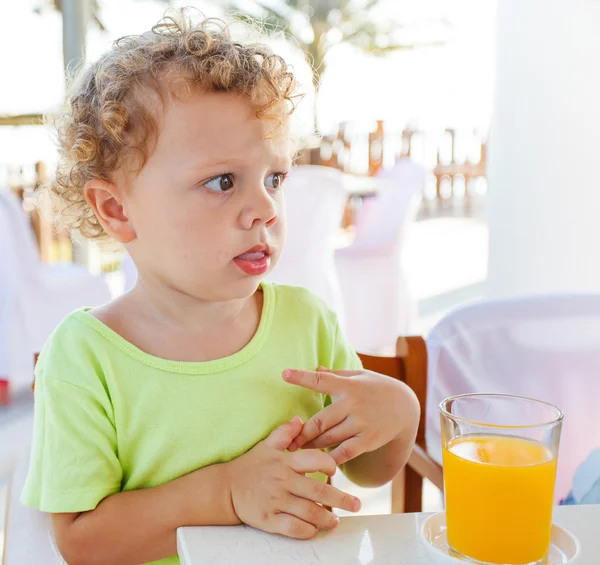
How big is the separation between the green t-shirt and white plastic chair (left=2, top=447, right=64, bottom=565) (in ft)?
0.16

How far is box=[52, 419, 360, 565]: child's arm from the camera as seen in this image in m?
0.71

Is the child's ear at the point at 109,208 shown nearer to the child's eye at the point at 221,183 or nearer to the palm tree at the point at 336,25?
the child's eye at the point at 221,183

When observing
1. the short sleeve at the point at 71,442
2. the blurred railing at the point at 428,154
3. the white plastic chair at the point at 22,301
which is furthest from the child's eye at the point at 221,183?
the blurred railing at the point at 428,154

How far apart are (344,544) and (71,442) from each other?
0.31m

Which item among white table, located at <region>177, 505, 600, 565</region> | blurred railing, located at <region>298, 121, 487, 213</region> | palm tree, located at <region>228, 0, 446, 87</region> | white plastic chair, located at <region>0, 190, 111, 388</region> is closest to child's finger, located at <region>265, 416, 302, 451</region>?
white table, located at <region>177, 505, 600, 565</region>

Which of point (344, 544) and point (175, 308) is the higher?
point (175, 308)

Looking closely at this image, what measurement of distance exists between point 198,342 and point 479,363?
468mm

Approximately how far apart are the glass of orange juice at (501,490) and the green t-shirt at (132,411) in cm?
31

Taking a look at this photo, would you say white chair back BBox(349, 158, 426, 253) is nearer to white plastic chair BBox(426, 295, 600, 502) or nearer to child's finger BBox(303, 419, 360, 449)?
white plastic chair BBox(426, 295, 600, 502)

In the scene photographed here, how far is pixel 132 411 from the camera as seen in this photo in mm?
819

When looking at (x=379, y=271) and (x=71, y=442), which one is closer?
(x=71, y=442)

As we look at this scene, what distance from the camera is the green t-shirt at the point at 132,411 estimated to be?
2.52ft

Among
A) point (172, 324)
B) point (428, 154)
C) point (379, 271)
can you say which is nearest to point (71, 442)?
point (172, 324)

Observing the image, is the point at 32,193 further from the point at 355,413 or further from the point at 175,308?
the point at 355,413
